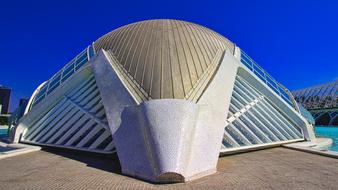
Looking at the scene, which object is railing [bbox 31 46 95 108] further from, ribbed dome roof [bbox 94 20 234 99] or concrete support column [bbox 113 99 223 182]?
concrete support column [bbox 113 99 223 182]

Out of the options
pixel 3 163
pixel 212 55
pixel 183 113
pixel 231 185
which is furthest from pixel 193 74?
pixel 3 163

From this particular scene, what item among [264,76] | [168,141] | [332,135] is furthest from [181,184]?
[332,135]

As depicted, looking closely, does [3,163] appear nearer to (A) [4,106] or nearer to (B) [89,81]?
(B) [89,81]

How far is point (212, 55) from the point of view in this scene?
1619cm

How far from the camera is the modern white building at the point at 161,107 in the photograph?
8.30 m

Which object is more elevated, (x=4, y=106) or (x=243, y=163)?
(x=4, y=106)

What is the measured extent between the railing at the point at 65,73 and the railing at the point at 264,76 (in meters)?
11.5

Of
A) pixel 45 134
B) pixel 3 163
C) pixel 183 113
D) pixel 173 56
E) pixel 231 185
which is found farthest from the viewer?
pixel 173 56

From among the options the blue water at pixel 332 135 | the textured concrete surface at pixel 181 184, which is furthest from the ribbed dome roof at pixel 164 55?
the blue water at pixel 332 135

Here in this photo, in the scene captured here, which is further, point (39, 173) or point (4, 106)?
point (4, 106)

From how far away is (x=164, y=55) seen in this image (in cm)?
1462

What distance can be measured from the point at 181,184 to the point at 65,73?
526 inches

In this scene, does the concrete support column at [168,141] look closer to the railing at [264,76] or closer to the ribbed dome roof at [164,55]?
the ribbed dome roof at [164,55]

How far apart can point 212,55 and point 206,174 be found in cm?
969
